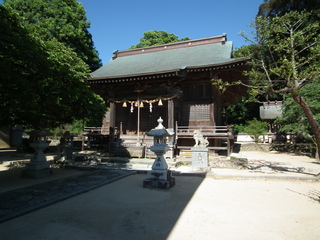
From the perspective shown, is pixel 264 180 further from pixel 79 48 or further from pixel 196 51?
pixel 79 48

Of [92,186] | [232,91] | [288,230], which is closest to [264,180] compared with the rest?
[288,230]

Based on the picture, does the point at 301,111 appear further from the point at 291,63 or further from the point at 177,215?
the point at 177,215

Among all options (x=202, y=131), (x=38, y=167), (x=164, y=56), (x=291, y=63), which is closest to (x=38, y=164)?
(x=38, y=167)

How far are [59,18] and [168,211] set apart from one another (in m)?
23.2

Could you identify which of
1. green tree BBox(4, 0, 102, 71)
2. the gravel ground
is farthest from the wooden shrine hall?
green tree BBox(4, 0, 102, 71)

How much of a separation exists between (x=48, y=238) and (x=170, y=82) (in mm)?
10527

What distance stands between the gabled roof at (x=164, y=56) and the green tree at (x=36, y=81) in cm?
649

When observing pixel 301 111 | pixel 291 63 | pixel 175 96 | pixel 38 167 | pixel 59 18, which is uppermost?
pixel 59 18

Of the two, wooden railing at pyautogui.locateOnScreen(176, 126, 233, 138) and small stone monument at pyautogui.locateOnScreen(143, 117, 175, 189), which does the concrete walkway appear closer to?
small stone monument at pyautogui.locateOnScreen(143, 117, 175, 189)

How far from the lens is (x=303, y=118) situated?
1552 cm

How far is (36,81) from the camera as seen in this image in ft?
19.3

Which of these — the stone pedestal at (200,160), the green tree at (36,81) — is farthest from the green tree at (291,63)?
the green tree at (36,81)

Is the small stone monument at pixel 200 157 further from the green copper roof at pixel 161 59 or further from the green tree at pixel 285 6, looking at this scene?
the green tree at pixel 285 6

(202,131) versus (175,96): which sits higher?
(175,96)
